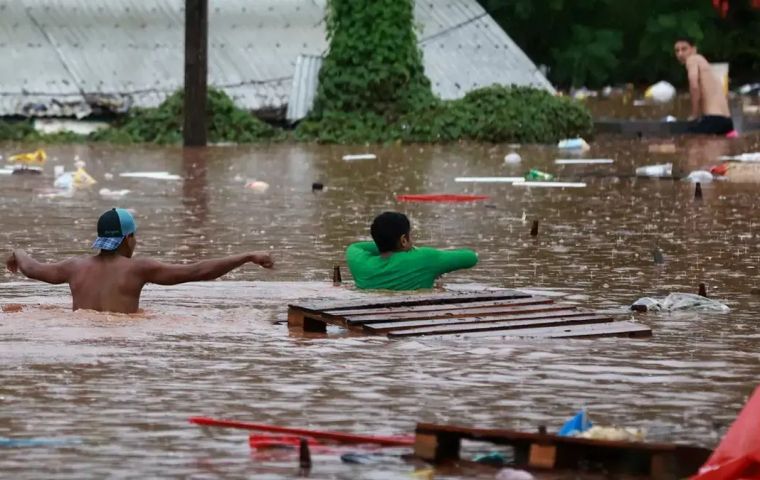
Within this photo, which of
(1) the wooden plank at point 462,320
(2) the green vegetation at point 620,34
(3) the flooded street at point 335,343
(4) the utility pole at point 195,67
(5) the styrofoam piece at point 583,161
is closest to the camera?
(3) the flooded street at point 335,343

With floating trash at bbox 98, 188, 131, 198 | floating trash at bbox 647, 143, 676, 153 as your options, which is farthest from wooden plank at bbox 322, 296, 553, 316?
floating trash at bbox 647, 143, 676, 153

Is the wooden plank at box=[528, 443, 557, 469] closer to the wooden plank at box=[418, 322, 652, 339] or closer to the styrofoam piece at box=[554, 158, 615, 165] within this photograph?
the wooden plank at box=[418, 322, 652, 339]

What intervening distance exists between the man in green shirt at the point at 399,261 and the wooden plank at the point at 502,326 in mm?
1503

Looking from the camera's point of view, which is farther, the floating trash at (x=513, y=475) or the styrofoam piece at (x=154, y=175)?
the styrofoam piece at (x=154, y=175)

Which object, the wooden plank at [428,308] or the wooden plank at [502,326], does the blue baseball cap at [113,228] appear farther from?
the wooden plank at [502,326]

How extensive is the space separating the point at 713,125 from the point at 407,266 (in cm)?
→ 1691

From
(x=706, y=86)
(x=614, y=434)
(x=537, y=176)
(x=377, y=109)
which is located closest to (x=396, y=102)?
(x=377, y=109)

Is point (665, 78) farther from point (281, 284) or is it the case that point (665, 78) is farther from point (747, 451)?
point (747, 451)

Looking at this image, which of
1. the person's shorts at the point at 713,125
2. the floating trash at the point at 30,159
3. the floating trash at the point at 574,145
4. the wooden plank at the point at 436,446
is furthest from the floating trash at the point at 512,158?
the wooden plank at the point at 436,446

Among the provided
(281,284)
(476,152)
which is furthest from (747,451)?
(476,152)

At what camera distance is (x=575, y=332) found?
9.89 metres

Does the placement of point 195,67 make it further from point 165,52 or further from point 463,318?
point 463,318

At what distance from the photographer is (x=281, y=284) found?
12398 mm

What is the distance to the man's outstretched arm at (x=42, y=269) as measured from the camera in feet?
35.0
